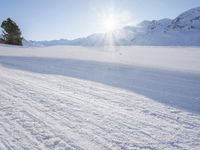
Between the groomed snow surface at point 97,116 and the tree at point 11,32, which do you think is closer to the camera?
the groomed snow surface at point 97,116

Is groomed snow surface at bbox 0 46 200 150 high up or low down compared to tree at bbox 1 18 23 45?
down

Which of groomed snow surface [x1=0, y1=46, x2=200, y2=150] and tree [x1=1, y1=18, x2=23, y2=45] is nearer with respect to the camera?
groomed snow surface [x1=0, y1=46, x2=200, y2=150]

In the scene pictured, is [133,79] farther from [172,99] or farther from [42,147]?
[42,147]

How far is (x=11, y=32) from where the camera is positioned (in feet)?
148

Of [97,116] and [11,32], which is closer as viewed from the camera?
[97,116]

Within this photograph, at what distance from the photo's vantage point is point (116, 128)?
478 cm

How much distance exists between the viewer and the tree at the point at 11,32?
142 feet

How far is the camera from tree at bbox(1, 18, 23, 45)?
4316 cm

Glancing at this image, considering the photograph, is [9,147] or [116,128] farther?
[116,128]

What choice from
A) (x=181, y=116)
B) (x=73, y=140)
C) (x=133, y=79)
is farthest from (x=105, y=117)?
(x=133, y=79)

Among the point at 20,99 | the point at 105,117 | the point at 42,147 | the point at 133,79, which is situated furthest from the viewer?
the point at 133,79

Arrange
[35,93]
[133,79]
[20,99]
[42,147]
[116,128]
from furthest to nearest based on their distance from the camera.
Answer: [133,79]
[35,93]
[20,99]
[116,128]
[42,147]

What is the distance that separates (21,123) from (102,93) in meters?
2.96

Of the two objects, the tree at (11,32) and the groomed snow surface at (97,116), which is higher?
the tree at (11,32)
